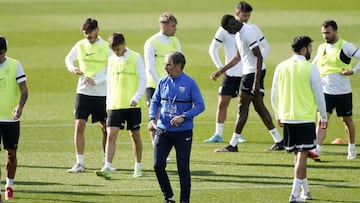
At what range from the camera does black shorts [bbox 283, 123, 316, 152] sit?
14.1 meters

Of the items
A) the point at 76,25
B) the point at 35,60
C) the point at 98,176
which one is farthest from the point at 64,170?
the point at 76,25

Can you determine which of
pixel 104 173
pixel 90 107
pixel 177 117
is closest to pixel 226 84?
pixel 90 107

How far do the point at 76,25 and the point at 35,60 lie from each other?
4492 mm

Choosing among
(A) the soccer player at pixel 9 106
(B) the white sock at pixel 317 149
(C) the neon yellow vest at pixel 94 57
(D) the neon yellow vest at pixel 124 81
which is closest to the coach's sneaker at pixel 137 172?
(D) the neon yellow vest at pixel 124 81

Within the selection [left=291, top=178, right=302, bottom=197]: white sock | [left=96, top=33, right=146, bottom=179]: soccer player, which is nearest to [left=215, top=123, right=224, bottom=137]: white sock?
[left=96, top=33, right=146, bottom=179]: soccer player

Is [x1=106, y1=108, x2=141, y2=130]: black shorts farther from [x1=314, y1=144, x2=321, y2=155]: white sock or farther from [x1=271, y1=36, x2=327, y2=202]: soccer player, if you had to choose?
[x1=314, y1=144, x2=321, y2=155]: white sock

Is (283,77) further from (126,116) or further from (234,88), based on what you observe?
(234,88)

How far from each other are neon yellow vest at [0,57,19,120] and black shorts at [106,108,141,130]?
75.8 inches

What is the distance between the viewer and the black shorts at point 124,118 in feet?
52.6

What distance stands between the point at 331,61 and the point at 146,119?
5.62 meters

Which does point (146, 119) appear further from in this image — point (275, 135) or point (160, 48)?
point (160, 48)

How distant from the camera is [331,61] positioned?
17438 millimetres

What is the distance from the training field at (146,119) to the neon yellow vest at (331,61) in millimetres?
1460

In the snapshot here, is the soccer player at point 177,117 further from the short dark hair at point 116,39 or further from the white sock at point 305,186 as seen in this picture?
the short dark hair at point 116,39
